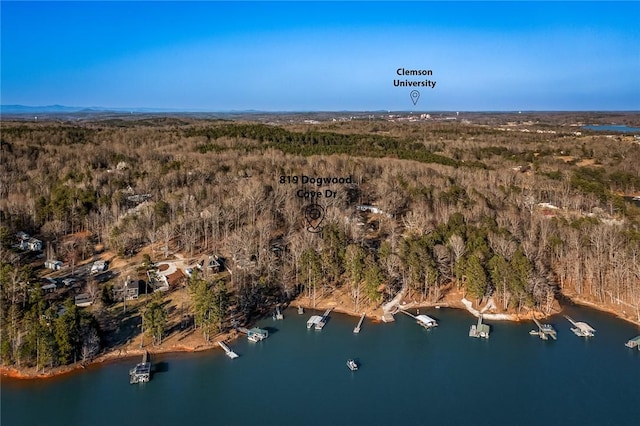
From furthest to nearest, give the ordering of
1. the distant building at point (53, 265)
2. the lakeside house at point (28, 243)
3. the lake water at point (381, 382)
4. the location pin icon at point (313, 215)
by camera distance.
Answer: the location pin icon at point (313, 215), the lakeside house at point (28, 243), the distant building at point (53, 265), the lake water at point (381, 382)

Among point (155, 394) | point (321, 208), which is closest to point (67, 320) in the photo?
point (155, 394)

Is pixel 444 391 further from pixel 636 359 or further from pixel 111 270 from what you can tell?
pixel 111 270

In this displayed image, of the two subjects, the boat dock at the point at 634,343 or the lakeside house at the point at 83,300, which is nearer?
the boat dock at the point at 634,343

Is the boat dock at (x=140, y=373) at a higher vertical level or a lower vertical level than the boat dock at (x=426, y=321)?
lower

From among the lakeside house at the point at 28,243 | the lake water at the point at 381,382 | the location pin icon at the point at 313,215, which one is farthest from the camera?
the location pin icon at the point at 313,215

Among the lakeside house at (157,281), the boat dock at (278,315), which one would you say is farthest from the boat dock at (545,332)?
the lakeside house at (157,281)

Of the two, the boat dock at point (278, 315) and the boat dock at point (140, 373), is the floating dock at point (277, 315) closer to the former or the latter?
the boat dock at point (278, 315)
